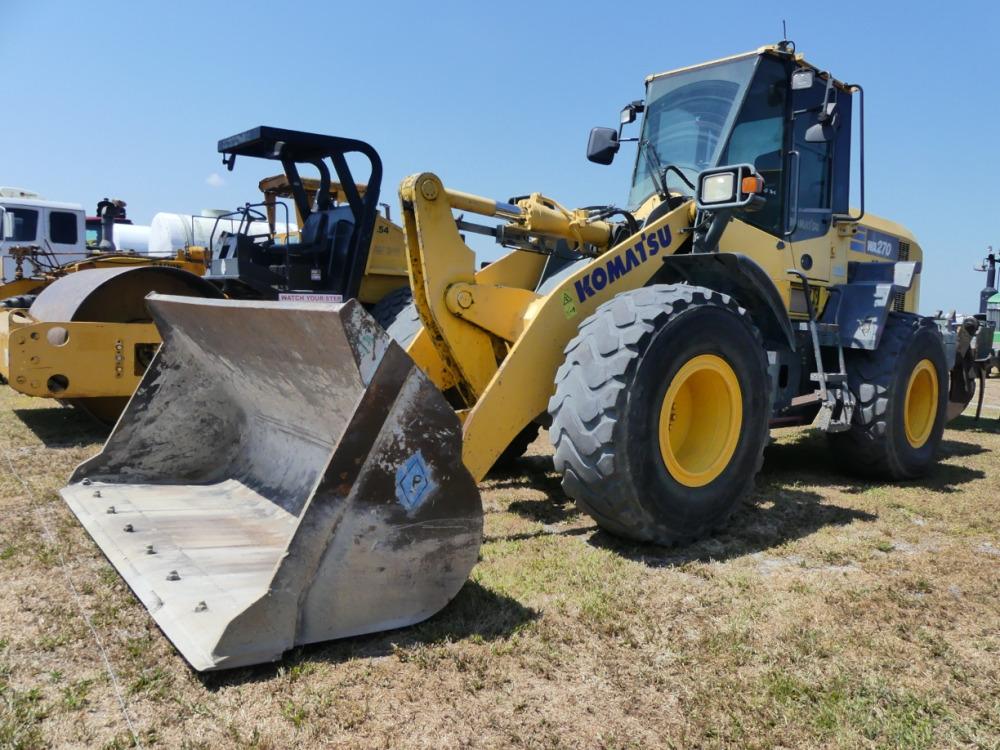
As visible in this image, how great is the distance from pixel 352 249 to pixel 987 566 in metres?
5.46

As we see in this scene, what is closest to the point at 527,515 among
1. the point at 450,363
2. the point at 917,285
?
the point at 450,363

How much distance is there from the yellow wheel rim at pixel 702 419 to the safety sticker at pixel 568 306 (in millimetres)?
623

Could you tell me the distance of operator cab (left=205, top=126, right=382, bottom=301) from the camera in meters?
7.07

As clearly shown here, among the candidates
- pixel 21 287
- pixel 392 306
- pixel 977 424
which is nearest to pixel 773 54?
pixel 392 306

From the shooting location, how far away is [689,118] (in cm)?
534

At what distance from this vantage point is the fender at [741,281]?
4.41 metres

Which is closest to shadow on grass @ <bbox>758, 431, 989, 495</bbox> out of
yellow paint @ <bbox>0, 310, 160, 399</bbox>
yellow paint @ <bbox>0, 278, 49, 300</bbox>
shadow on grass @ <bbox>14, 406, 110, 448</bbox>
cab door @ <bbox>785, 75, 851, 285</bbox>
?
cab door @ <bbox>785, 75, 851, 285</bbox>

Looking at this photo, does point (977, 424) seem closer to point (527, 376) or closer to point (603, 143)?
point (603, 143)

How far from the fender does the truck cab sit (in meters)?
10.6

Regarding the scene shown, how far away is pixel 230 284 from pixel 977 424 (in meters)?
8.81

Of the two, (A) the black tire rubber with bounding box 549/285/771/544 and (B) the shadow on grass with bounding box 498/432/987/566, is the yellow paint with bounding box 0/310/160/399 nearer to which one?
(B) the shadow on grass with bounding box 498/432/987/566

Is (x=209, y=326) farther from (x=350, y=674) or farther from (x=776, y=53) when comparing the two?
(x=776, y=53)

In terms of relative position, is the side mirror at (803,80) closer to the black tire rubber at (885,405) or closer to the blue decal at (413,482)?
the black tire rubber at (885,405)

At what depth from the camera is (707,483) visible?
12.8ft
